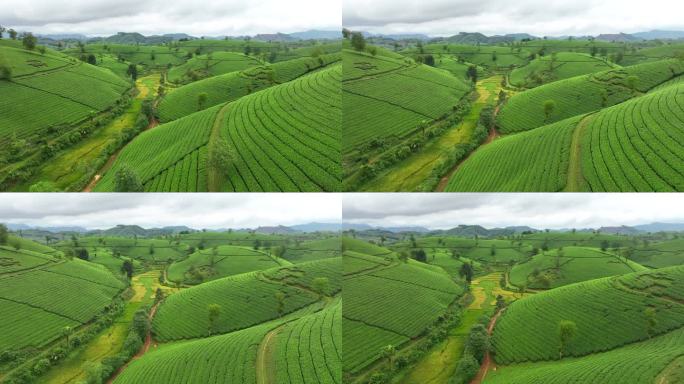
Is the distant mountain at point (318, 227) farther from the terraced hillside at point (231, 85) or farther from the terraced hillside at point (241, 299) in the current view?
the terraced hillside at point (231, 85)

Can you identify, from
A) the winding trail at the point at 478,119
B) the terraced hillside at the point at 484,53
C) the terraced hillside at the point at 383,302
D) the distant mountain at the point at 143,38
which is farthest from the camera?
the terraced hillside at the point at 484,53

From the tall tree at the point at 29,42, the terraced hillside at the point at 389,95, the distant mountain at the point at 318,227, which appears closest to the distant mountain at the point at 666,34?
the terraced hillside at the point at 389,95

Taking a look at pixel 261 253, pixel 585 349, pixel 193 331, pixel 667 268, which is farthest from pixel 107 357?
pixel 667 268

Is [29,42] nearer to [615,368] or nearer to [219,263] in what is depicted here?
[219,263]

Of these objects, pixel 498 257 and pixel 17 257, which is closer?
pixel 498 257

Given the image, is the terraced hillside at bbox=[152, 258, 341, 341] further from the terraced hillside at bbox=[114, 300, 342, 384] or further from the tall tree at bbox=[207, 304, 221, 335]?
the terraced hillside at bbox=[114, 300, 342, 384]

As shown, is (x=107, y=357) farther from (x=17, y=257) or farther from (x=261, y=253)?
(x=17, y=257)

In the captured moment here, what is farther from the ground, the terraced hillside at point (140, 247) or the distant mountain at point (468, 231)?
the distant mountain at point (468, 231)
